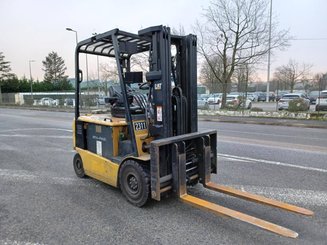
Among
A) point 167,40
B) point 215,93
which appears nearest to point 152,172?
point 167,40

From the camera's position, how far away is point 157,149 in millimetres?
3926

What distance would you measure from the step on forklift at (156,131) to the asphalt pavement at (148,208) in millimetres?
231

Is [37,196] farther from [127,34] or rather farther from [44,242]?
[127,34]

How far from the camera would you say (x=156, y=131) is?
14.9ft

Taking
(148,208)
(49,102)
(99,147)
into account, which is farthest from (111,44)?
(49,102)

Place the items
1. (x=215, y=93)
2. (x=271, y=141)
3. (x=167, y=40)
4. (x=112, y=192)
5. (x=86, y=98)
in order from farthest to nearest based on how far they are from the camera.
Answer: (x=86, y=98), (x=215, y=93), (x=271, y=141), (x=112, y=192), (x=167, y=40)

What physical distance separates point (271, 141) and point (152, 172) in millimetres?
7338

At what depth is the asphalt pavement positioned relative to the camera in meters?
3.49

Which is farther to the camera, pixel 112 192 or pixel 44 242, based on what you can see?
pixel 112 192

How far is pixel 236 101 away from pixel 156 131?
756 inches

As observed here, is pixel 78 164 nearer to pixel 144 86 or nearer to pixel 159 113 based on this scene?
pixel 144 86

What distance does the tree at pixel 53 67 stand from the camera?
318 feet

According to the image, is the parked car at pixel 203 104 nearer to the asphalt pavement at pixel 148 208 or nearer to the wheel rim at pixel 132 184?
the asphalt pavement at pixel 148 208

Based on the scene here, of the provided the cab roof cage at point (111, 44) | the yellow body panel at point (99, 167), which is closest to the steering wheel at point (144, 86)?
the cab roof cage at point (111, 44)
